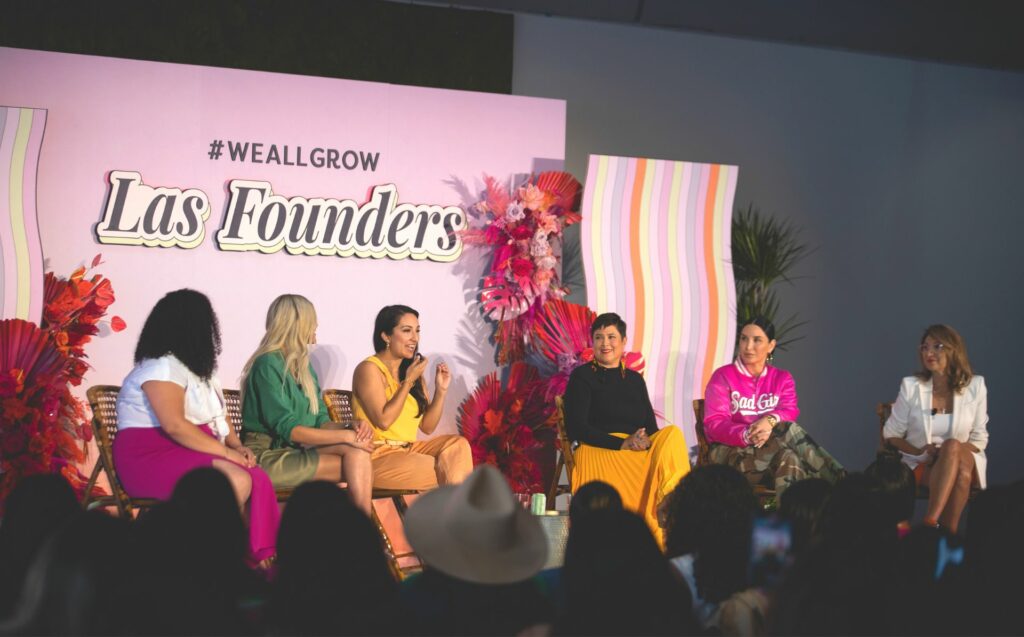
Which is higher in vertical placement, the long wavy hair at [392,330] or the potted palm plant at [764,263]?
the potted palm plant at [764,263]

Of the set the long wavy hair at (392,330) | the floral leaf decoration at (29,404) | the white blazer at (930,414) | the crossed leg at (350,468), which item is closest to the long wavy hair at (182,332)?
the crossed leg at (350,468)

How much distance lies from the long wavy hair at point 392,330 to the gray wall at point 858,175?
8.80ft

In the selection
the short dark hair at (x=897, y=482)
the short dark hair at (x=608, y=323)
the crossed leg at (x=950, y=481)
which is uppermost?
the short dark hair at (x=608, y=323)

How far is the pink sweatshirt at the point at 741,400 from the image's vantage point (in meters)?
5.47

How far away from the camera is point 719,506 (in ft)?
8.56

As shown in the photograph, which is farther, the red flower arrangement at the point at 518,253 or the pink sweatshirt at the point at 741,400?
the red flower arrangement at the point at 518,253

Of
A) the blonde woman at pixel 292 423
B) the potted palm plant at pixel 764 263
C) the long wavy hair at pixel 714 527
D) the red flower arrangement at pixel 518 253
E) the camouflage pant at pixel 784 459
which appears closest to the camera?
the long wavy hair at pixel 714 527

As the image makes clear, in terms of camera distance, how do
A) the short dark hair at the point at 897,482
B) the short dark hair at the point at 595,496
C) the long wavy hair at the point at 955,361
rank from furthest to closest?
1. the long wavy hair at the point at 955,361
2. the short dark hair at the point at 897,482
3. the short dark hair at the point at 595,496

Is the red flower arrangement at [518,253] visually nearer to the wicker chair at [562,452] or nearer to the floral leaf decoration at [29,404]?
the wicker chair at [562,452]

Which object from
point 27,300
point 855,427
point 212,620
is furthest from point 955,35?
point 212,620

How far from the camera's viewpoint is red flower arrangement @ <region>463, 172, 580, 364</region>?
6023mm

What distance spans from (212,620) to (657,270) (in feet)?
15.4

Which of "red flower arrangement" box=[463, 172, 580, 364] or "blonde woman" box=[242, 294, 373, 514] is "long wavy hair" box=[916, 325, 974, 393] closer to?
"red flower arrangement" box=[463, 172, 580, 364]

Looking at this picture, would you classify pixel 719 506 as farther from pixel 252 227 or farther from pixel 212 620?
pixel 252 227
